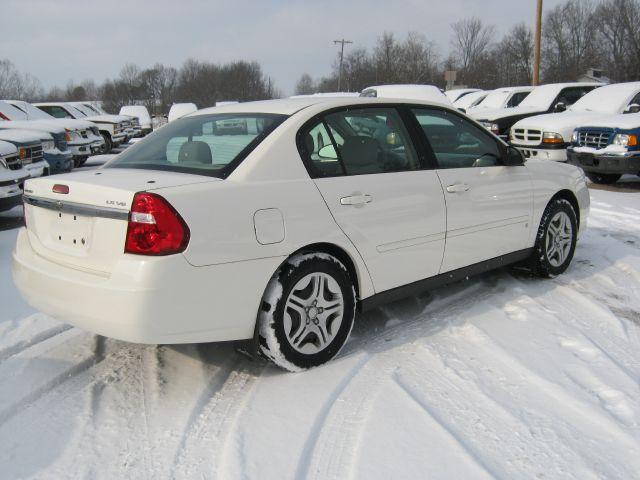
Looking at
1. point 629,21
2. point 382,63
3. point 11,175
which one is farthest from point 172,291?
point 382,63

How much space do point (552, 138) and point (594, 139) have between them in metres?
Result: 1.17

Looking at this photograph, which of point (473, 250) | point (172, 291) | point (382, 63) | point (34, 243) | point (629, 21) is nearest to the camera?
point (172, 291)

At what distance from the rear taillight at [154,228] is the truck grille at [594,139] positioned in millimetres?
9137

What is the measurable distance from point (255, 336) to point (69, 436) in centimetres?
99

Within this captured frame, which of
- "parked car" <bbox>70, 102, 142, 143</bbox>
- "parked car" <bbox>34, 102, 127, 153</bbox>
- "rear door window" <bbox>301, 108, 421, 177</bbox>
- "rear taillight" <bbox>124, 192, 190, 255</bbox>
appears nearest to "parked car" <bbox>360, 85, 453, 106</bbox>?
"rear door window" <bbox>301, 108, 421, 177</bbox>

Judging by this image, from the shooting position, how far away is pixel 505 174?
4613mm

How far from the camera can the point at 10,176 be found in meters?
7.45

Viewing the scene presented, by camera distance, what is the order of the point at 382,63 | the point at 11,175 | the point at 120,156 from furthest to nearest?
1. the point at 382,63
2. the point at 11,175
3. the point at 120,156

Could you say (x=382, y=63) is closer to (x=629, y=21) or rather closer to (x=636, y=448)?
(x=629, y=21)

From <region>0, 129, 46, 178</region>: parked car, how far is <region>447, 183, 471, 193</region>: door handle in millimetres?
5921

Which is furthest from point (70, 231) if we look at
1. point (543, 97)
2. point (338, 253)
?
point (543, 97)

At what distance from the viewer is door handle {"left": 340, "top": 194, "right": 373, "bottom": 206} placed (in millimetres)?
3523

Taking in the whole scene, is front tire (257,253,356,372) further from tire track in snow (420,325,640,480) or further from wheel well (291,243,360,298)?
tire track in snow (420,325,640,480)

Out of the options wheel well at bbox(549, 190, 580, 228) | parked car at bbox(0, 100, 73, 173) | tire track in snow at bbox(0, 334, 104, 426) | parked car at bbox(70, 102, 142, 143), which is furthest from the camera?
parked car at bbox(70, 102, 142, 143)
